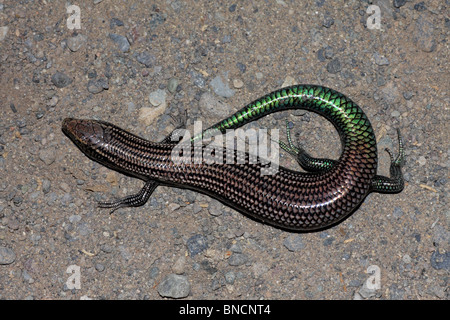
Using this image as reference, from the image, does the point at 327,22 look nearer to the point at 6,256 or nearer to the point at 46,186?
the point at 46,186

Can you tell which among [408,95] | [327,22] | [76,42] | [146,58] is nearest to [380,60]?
[408,95]

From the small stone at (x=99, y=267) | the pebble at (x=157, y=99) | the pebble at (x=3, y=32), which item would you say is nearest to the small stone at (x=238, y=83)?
the pebble at (x=157, y=99)

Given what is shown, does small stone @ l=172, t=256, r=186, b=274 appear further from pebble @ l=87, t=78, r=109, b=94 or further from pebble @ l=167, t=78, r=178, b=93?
pebble @ l=87, t=78, r=109, b=94

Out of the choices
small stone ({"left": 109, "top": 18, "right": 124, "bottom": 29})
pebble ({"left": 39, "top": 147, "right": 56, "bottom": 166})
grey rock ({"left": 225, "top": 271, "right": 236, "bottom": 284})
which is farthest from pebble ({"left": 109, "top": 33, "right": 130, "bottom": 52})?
grey rock ({"left": 225, "top": 271, "right": 236, "bottom": 284})
